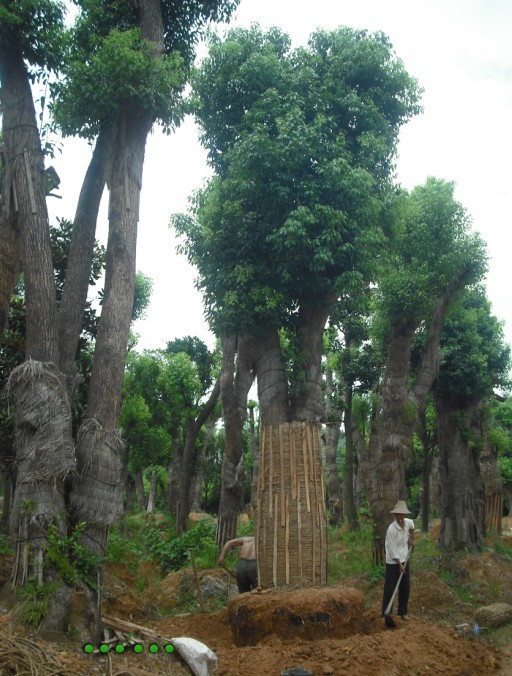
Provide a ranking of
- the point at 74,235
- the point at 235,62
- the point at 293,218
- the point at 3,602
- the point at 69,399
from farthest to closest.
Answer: the point at 235,62 < the point at 293,218 < the point at 74,235 < the point at 69,399 < the point at 3,602

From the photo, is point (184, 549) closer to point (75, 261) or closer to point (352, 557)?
point (352, 557)

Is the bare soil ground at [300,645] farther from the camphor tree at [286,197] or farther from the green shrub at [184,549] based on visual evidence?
the camphor tree at [286,197]

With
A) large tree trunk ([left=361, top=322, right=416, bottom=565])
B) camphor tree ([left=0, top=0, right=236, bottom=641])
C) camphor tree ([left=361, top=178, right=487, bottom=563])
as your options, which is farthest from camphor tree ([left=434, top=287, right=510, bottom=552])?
camphor tree ([left=0, top=0, right=236, bottom=641])

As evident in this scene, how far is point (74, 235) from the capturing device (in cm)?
1004

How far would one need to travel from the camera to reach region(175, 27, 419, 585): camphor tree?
1313cm

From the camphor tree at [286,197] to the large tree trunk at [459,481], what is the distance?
749 centimetres

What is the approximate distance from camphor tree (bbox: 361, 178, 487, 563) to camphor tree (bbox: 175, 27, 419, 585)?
1.68m

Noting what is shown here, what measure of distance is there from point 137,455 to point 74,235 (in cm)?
2189

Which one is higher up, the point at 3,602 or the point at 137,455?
the point at 137,455

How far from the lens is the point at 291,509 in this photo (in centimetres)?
948

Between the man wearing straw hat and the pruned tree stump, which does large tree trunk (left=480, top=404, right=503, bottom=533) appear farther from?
the pruned tree stump

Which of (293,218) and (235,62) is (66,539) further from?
(235,62)

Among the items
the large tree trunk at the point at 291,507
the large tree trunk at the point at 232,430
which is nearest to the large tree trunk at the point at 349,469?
the large tree trunk at the point at 232,430

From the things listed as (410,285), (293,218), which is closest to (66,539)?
(293,218)
